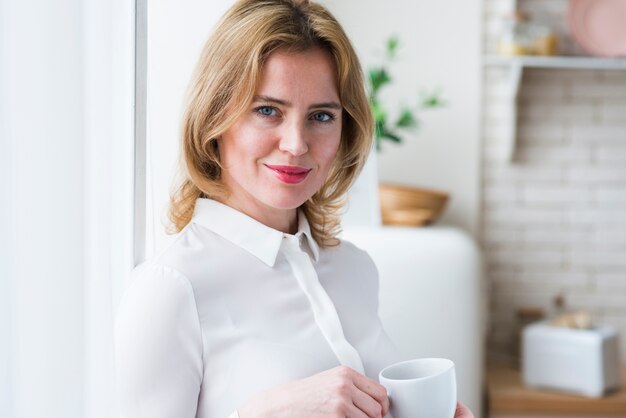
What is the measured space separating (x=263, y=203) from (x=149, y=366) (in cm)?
29

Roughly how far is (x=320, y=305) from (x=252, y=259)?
12cm

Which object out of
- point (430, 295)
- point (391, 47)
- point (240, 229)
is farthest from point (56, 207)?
point (391, 47)

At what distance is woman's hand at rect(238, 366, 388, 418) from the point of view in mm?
897

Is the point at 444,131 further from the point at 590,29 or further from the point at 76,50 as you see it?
the point at 76,50

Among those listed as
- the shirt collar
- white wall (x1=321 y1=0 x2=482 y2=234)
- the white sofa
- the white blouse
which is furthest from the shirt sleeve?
white wall (x1=321 y1=0 x2=482 y2=234)

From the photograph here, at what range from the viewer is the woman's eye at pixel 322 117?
1.05m

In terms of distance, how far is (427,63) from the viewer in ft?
8.98

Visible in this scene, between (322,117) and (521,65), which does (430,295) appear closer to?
(521,65)

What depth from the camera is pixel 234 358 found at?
100 cm

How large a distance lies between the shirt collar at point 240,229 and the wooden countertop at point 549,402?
64.7 inches

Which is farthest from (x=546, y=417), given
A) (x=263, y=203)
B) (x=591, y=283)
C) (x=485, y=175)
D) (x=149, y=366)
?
(x=149, y=366)

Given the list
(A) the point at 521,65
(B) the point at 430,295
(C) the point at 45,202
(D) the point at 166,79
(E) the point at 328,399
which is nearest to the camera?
(C) the point at 45,202

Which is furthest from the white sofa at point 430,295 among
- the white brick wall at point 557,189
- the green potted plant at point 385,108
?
the white brick wall at point 557,189

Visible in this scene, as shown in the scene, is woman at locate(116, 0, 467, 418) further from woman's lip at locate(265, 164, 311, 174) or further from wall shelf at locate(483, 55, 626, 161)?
wall shelf at locate(483, 55, 626, 161)
